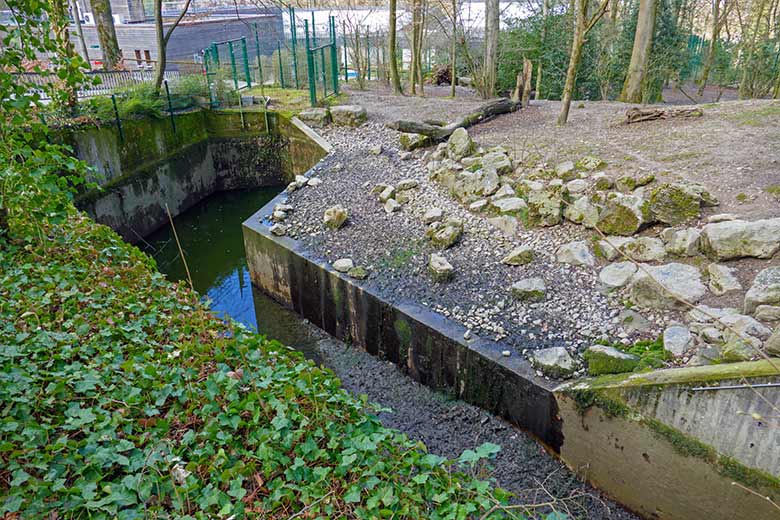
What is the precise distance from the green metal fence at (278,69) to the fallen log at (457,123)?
422 cm

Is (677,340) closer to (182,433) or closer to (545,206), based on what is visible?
(545,206)

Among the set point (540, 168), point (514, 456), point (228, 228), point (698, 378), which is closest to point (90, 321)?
point (514, 456)

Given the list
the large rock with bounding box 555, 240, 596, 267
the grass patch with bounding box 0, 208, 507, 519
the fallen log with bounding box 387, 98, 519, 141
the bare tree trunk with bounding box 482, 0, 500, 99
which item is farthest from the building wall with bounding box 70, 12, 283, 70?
the grass patch with bounding box 0, 208, 507, 519

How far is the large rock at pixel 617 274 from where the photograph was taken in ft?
16.5

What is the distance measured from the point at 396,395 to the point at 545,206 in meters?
2.86

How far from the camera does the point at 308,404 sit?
10.3 feet

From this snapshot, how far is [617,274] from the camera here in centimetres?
510

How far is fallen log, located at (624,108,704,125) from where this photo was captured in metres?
8.14

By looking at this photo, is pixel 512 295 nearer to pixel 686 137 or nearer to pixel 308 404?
pixel 308 404

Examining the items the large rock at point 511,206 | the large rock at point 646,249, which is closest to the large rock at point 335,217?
the large rock at point 511,206

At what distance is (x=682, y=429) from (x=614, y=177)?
11.5ft

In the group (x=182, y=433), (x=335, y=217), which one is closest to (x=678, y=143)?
(x=335, y=217)

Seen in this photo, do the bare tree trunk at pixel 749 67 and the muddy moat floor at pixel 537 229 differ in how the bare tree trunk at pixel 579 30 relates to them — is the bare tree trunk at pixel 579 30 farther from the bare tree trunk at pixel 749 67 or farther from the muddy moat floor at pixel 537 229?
the bare tree trunk at pixel 749 67

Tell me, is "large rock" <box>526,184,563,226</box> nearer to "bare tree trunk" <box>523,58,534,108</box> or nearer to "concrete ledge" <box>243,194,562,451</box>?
"concrete ledge" <box>243,194,562,451</box>
